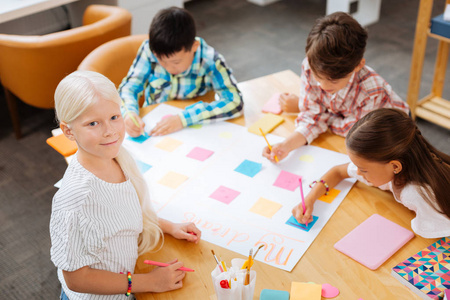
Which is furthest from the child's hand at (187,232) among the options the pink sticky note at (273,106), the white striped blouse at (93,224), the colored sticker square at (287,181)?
the pink sticky note at (273,106)

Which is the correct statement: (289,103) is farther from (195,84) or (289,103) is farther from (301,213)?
(301,213)

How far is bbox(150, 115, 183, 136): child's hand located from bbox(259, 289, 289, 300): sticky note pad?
80 cm

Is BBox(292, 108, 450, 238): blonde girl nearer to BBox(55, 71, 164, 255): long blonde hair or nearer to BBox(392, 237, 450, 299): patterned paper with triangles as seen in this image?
BBox(392, 237, 450, 299): patterned paper with triangles

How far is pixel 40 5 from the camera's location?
2.75m

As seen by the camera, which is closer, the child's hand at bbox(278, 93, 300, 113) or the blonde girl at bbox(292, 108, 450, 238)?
the blonde girl at bbox(292, 108, 450, 238)

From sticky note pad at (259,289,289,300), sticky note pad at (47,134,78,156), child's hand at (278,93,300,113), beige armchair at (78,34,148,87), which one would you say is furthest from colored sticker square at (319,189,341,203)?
beige armchair at (78,34,148,87)

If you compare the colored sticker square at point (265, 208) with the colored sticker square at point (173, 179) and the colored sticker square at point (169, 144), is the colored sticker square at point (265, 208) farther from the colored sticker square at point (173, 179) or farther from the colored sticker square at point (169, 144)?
the colored sticker square at point (169, 144)

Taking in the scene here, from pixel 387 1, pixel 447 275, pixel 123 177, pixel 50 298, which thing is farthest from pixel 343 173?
pixel 387 1

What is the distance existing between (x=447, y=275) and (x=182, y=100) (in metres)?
1.22

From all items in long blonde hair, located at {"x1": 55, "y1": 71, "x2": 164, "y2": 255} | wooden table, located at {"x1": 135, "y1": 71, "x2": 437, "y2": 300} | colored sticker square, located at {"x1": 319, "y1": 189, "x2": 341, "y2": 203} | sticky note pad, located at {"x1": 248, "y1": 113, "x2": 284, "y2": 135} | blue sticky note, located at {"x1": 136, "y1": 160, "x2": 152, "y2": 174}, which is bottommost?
wooden table, located at {"x1": 135, "y1": 71, "x2": 437, "y2": 300}

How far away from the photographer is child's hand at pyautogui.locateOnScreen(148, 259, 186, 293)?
44.8 inches

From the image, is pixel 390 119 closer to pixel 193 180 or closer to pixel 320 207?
pixel 320 207

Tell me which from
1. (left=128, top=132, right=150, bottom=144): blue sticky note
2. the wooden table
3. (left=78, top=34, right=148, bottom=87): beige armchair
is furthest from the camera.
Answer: (left=78, top=34, right=148, bottom=87): beige armchair

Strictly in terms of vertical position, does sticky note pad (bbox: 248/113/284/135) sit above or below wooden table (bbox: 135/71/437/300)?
above
